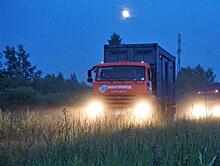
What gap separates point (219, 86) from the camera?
33.0m

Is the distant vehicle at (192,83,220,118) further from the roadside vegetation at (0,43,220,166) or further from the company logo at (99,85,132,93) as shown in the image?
the roadside vegetation at (0,43,220,166)

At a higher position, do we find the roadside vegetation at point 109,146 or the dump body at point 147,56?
the dump body at point 147,56

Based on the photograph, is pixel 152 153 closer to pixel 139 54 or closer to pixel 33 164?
pixel 33 164

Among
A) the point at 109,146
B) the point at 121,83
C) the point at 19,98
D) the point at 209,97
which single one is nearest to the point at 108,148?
the point at 109,146

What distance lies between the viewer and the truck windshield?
66.6 feet

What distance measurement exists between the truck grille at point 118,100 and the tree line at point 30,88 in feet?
31.9

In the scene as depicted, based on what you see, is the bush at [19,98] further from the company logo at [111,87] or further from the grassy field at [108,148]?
the grassy field at [108,148]

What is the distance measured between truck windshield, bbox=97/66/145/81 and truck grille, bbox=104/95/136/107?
29.1 inches

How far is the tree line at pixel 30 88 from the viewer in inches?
1623

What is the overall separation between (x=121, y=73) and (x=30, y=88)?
86.3 feet

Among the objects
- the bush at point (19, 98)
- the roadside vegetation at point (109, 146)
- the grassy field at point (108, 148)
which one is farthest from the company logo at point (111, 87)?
the bush at point (19, 98)

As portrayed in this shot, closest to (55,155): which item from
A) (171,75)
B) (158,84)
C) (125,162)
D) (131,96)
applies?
(125,162)

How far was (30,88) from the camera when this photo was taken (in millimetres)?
45438

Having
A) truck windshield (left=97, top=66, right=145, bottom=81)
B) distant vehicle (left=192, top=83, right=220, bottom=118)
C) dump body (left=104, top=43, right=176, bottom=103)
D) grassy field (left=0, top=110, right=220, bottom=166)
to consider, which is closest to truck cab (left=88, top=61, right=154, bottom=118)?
truck windshield (left=97, top=66, right=145, bottom=81)
